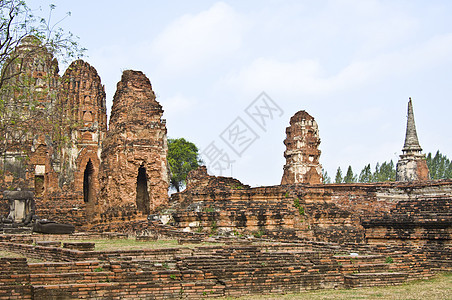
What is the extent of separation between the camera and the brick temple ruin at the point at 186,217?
348 inches

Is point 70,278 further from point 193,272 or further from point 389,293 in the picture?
point 389,293

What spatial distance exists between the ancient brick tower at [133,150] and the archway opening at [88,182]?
11.4 meters

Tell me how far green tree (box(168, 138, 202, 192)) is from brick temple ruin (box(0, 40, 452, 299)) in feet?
39.5

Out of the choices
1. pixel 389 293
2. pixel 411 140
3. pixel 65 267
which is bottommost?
pixel 389 293

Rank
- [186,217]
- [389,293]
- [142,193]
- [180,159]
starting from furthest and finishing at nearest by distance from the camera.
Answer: [180,159] < [142,193] < [186,217] < [389,293]

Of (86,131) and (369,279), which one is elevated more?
(86,131)

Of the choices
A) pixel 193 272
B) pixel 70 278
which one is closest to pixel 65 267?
pixel 70 278

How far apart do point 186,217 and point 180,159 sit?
30573mm

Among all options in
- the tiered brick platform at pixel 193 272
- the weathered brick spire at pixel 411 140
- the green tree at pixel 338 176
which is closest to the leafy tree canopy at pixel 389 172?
the green tree at pixel 338 176

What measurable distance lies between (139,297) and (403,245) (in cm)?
702

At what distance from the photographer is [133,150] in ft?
70.3

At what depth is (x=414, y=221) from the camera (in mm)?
13289

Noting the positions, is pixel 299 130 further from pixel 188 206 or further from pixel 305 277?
pixel 305 277

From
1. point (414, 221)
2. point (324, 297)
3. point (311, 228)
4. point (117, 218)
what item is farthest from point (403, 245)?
point (117, 218)
